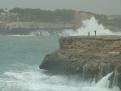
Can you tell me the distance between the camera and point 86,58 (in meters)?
44.7

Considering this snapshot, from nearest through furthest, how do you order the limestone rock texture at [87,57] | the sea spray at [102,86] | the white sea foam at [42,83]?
the sea spray at [102,86] < the white sea foam at [42,83] < the limestone rock texture at [87,57]

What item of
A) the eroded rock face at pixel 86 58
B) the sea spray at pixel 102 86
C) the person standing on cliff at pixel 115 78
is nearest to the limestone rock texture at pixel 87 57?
the eroded rock face at pixel 86 58

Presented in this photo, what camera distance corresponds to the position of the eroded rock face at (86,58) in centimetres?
4184

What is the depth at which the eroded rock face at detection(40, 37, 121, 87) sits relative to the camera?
41.8m

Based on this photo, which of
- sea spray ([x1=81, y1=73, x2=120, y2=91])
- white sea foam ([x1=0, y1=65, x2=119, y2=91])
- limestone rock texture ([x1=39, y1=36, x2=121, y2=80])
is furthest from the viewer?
limestone rock texture ([x1=39, y1=36, x2=121, y2=80])

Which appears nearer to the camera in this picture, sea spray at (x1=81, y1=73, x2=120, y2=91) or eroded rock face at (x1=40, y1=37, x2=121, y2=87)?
sea spray at (x1=81, y1=73, x2=120, y2=91)

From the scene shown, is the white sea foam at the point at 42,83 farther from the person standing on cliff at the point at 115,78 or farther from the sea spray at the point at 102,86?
the person standing on cliff at the point at 115,78

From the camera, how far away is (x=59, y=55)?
48.5 meters

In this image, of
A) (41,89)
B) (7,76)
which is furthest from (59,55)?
(41,89)

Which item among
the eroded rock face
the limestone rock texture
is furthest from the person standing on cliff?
the eroded rock face

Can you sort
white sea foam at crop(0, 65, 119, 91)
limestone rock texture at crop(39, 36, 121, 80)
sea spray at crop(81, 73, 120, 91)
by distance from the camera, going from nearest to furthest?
sea spray at crop(81, 73, 120, 91)
white sea foam at crop(0, 65, 119, 91)
limestone rock texture at crop(39, 36, 121, 80)

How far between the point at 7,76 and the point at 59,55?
453 cm

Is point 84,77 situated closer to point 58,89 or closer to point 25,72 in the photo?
point 58,89

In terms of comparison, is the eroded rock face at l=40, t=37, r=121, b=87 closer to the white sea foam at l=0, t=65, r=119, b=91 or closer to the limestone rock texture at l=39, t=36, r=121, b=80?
the limestone rock texture at l=39, t=36, r=121, b=80
